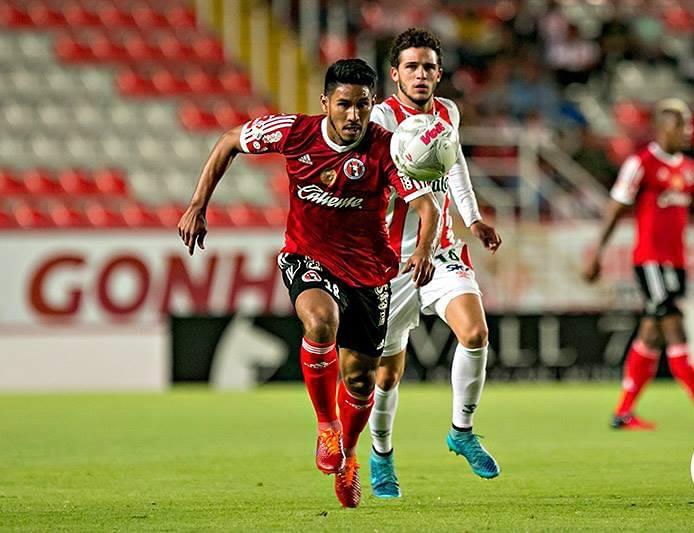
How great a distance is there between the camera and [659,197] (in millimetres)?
11336

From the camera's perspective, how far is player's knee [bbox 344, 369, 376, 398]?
6.45 meters

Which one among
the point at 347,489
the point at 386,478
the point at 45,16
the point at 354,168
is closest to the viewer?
the point at 347,489

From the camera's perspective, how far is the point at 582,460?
8.55 metres

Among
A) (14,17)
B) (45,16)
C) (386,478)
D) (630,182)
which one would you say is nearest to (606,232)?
(630,182)

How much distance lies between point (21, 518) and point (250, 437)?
15.5ft

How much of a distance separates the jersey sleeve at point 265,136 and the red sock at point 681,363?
548 centimetres

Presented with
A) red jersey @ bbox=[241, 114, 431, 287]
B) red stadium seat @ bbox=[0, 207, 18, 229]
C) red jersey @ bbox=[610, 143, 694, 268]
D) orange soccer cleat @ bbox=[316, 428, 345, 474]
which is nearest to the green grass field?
orange soccer cleat @ bbox=[316, 428, 345, 474]

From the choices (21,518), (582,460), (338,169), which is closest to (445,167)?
(338,169)

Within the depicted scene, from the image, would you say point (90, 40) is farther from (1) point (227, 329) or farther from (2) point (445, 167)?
(2) point (445, 167)

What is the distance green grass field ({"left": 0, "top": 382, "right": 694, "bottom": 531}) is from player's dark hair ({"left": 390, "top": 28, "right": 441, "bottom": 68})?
2.09m

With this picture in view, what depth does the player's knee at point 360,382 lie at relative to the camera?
6449mm

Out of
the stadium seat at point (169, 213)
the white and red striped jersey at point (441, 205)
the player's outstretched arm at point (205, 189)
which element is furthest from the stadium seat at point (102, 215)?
the player's outstretched arm at point (205, 189)

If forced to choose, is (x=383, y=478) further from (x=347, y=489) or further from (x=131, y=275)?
(x=131, y=275)

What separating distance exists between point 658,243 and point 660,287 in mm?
354
